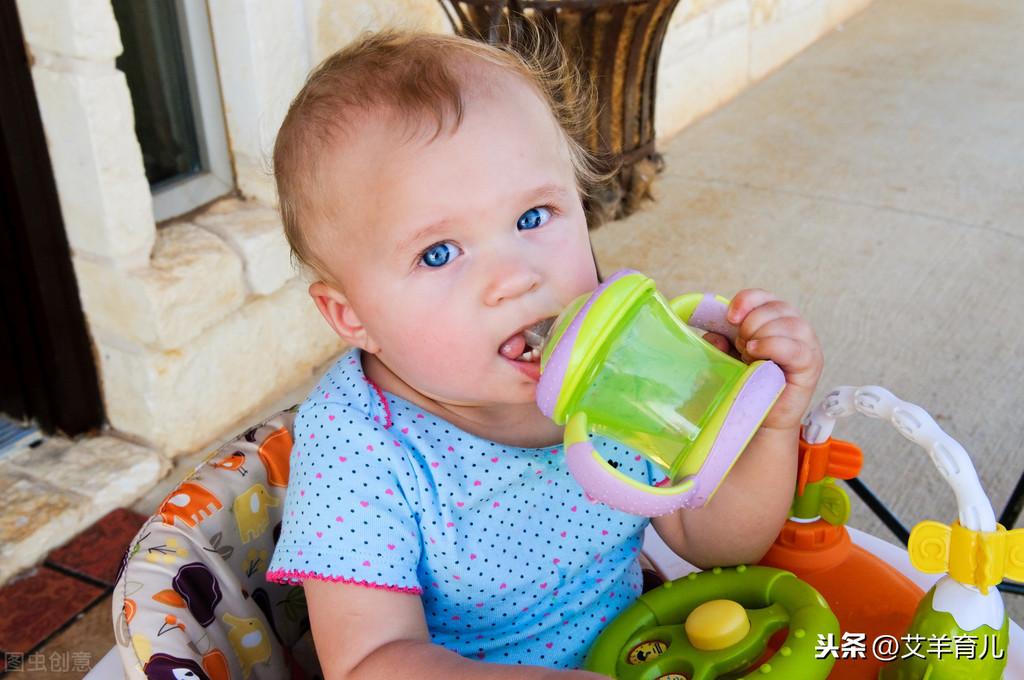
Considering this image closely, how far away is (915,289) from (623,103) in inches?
36.6

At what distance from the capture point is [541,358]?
0.88 meters

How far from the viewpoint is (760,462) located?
3.30 ft

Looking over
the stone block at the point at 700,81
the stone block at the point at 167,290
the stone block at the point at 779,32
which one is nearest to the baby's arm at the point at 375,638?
the stone block at the point at 167,290

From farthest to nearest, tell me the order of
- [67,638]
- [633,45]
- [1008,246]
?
[1008,246] → [633,45] → [67,638]

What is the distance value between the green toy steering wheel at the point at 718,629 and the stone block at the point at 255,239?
1.20 m

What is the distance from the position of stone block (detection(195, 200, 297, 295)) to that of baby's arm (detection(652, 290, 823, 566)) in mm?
1165

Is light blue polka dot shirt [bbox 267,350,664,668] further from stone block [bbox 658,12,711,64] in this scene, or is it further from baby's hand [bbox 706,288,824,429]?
stone block [bbox 658,12,711,64]

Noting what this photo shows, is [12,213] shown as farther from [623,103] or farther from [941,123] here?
[941,123]

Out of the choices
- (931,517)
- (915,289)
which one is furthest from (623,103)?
(931,517)

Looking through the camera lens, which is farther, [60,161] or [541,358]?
[60,161]

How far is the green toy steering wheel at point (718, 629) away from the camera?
3.02 feet

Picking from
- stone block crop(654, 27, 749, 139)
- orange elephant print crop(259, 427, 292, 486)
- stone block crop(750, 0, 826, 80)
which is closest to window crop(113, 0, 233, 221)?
orange elephant print crop(259, 427, 292, 486)

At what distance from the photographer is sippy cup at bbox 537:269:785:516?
0.78m

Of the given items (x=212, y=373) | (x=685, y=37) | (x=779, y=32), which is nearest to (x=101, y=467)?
(x=212, y=373)
